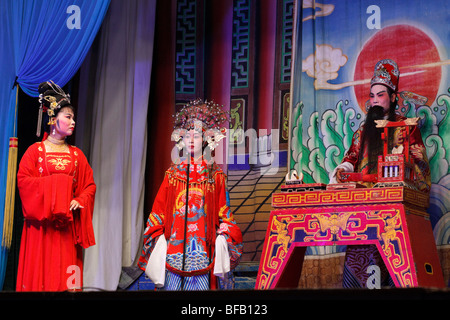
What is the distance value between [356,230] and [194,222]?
1.18 m

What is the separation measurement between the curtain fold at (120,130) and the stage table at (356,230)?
2081 mm

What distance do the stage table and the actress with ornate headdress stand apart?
50 cm

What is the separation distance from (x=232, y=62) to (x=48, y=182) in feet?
6.87

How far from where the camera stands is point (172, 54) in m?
6.49

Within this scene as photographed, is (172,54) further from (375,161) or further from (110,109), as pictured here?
(375,161)

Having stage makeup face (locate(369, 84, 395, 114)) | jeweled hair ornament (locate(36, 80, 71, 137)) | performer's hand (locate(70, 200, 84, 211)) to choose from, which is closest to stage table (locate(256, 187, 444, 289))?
stage makeup face (locate(369, 84, 395, 114))

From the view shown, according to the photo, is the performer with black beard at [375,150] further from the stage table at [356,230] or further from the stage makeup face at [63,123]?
the stage makeup face at [63,123]

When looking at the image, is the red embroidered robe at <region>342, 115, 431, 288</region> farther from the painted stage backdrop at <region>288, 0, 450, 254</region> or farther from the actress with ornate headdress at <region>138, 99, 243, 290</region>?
the actress with ornate headdress at <region>138, 99, 243, 290</region>

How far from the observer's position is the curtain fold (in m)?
6.13

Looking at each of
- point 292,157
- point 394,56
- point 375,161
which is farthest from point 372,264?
point 394,56

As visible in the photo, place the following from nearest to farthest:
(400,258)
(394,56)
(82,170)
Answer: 1. (400,258)
2. (82,170)
3. (394,56)

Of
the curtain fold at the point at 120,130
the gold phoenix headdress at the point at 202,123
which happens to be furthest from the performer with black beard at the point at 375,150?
the curtain fold at the point at 120,130

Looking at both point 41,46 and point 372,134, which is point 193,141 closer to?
point 372,134
